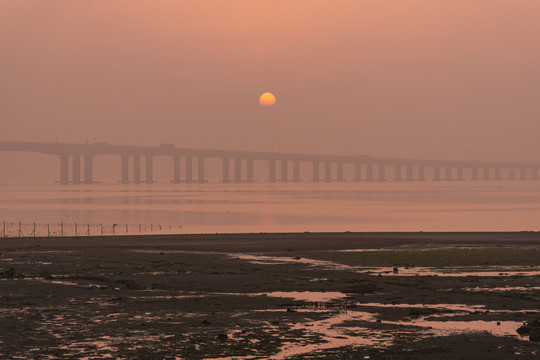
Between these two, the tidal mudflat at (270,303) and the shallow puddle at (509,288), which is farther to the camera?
the shallow puddle at (509,288)

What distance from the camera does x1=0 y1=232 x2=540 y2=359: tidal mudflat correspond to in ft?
56.8

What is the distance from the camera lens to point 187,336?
60.4ft

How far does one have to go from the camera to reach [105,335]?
18562mm

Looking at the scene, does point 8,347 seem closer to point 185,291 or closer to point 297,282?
point 185,291

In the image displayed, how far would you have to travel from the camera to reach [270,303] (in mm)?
23188

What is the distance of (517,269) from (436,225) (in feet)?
158

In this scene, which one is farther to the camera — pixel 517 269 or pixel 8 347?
pixel 517 269

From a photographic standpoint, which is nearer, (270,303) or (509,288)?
(270,303)

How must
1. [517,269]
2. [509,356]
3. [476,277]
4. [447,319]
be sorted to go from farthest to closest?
[517,269] < [476,277] < [447,319] < [509,356]

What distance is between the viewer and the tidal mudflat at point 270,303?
17312 mm

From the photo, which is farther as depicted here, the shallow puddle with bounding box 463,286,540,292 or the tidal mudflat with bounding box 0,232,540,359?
the shallow puddle with bounding box 463,286,540,292

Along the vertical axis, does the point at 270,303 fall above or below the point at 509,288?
below

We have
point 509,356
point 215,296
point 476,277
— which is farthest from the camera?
point 476,277

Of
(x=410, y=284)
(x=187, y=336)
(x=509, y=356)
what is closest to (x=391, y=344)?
(x=509, y=356)
